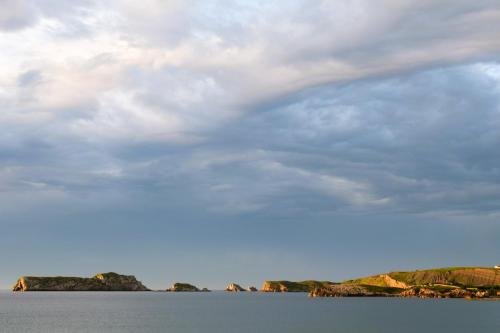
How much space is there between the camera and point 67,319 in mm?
164875

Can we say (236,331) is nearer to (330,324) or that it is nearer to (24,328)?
(330,324)

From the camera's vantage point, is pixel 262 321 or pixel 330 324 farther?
pixel 262 321

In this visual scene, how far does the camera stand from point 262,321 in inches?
6147

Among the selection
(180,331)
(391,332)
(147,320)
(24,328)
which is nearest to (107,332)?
(180,331)

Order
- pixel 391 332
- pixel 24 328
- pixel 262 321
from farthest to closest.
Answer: pixel 262 321, pixel 24 328, pixel 391 332

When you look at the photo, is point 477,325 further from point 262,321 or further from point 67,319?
point 67,319

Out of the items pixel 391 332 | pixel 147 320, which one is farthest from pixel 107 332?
pixel 391 332

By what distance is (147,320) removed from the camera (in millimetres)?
163375

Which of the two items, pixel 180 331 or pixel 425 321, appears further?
pixel 425 321

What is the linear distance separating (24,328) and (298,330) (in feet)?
201

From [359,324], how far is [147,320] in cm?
5680

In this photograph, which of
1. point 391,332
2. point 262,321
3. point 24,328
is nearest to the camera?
point 391,332

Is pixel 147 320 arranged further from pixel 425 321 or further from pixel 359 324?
pixel 425 321

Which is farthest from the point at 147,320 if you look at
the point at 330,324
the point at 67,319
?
the point at 330,324
